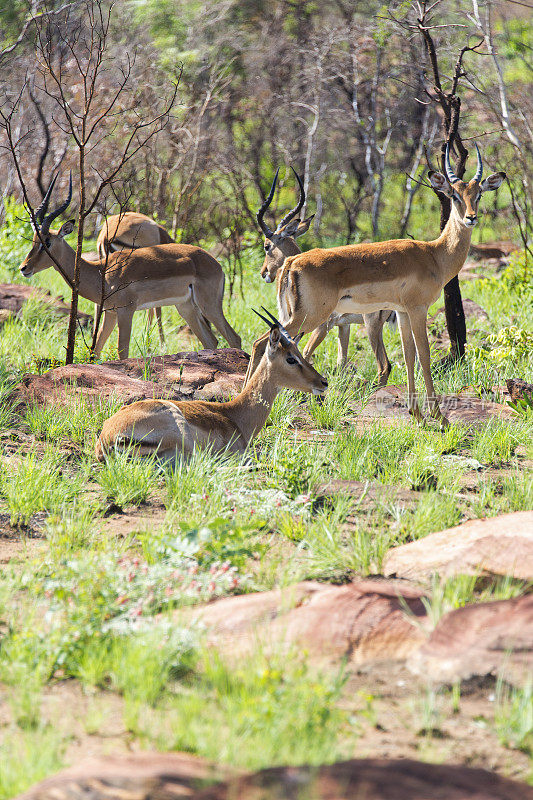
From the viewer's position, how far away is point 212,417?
18.1 feet

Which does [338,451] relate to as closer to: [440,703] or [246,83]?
[440,703]

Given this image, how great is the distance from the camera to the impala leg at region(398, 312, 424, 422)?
7002mm

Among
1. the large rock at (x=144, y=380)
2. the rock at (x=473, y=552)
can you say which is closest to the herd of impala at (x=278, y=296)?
the large rock at (x=144, y=380)

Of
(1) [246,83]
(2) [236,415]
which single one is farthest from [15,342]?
(1) [246,83]

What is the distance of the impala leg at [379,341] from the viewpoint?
8.22 m

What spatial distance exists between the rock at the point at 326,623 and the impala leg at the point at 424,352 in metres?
3.75

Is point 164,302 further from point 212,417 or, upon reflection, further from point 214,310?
point 212,417

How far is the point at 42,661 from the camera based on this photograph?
116 inches

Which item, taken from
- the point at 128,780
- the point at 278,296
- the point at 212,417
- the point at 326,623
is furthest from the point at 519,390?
the point at 128,780

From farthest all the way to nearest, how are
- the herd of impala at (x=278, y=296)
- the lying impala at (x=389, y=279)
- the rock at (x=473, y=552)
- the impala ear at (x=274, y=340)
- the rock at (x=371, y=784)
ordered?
the lying impala at (x=389, y=279) → the impala ear at (x=274, y=340) → the herd of impala at (x=278, y=296) → the rock at (x=473, y=552) → the rock at (x=371, y=784)

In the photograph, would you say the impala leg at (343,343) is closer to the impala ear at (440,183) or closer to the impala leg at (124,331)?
the impala ear at (440,183)

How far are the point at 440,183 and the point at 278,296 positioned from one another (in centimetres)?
174

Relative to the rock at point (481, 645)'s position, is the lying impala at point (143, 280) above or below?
below

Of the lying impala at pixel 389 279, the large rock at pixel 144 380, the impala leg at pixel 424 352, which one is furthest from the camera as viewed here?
the lying impala at pixel 389 279
